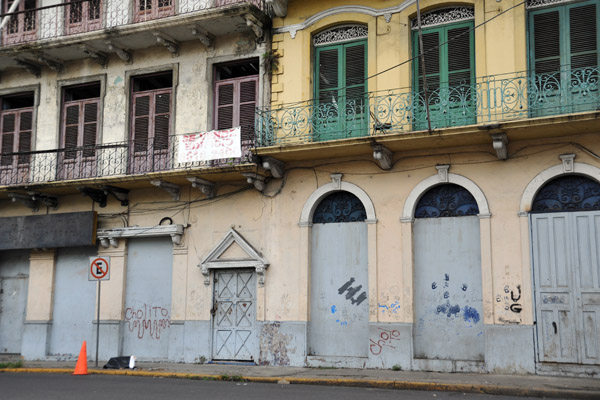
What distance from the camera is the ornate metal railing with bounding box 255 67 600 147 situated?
12.9m

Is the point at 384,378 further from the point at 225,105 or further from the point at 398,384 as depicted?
the point at 225,105

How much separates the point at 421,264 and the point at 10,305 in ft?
37.5

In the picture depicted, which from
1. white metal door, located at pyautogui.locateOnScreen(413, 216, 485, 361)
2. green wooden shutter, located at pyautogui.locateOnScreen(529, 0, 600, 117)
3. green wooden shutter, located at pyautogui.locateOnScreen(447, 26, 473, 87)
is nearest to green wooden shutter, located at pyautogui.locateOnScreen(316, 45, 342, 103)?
green wooden shutter, located at pyautogui.locateOnScreen(447, 26, 473, 87)

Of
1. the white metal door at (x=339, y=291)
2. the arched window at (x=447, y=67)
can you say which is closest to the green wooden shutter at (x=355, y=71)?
the arched window at (x=447, y=67)

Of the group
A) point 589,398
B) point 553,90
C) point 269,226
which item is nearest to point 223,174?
point 269,226

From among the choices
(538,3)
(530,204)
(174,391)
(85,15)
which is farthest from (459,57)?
(85,15)

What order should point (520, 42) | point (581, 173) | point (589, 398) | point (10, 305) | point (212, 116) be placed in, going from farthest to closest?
point (10, 305), point (212, 116), point (520, 42), point (581, 173), point (589, 398)

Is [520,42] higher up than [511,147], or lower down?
higher up

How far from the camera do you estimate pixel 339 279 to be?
48.5ft

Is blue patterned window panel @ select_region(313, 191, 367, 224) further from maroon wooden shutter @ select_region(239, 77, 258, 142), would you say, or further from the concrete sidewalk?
the concrete sidewalk

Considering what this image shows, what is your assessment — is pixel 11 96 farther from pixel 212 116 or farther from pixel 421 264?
pixel 421 264

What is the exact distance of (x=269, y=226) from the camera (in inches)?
610

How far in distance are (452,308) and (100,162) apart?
31.5 ft

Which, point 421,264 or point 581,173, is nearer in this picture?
point 581,173
